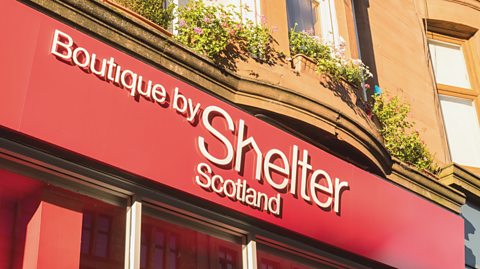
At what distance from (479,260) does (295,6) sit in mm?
5112

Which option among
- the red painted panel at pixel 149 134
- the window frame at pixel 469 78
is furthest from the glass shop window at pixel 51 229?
the window frame at pixel 469 78

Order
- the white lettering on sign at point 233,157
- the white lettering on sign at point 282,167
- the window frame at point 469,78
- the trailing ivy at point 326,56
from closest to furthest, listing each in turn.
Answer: the white lettering on sign at point 233,157 < the white lettering on sign at point 282,167 < the trailing ivy at point 326,56 < the window frame at point 469,78

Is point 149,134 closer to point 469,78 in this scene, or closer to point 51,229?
point 51,229

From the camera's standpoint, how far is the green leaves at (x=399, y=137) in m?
10.8

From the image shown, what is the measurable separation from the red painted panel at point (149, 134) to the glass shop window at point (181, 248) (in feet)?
1.36

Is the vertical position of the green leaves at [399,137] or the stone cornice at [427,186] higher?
the green leaves at [399,137]

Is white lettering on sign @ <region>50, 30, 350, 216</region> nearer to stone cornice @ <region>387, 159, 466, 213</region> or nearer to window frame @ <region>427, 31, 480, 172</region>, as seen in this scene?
stone cornice @ <region>387, 159, 466, 213</region>

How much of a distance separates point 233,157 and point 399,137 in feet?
14.0

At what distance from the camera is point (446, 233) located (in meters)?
10.4

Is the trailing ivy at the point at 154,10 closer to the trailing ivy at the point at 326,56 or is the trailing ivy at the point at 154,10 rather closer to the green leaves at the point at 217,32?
the green leaves at the point at 217,32

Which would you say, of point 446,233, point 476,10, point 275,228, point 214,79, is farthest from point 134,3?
point 476,10

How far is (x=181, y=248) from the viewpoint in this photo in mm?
6922

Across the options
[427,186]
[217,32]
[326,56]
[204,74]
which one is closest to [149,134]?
[204,74]

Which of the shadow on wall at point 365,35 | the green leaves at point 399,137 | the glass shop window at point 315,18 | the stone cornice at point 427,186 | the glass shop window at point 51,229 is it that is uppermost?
the shadow on wall at point 365,35
